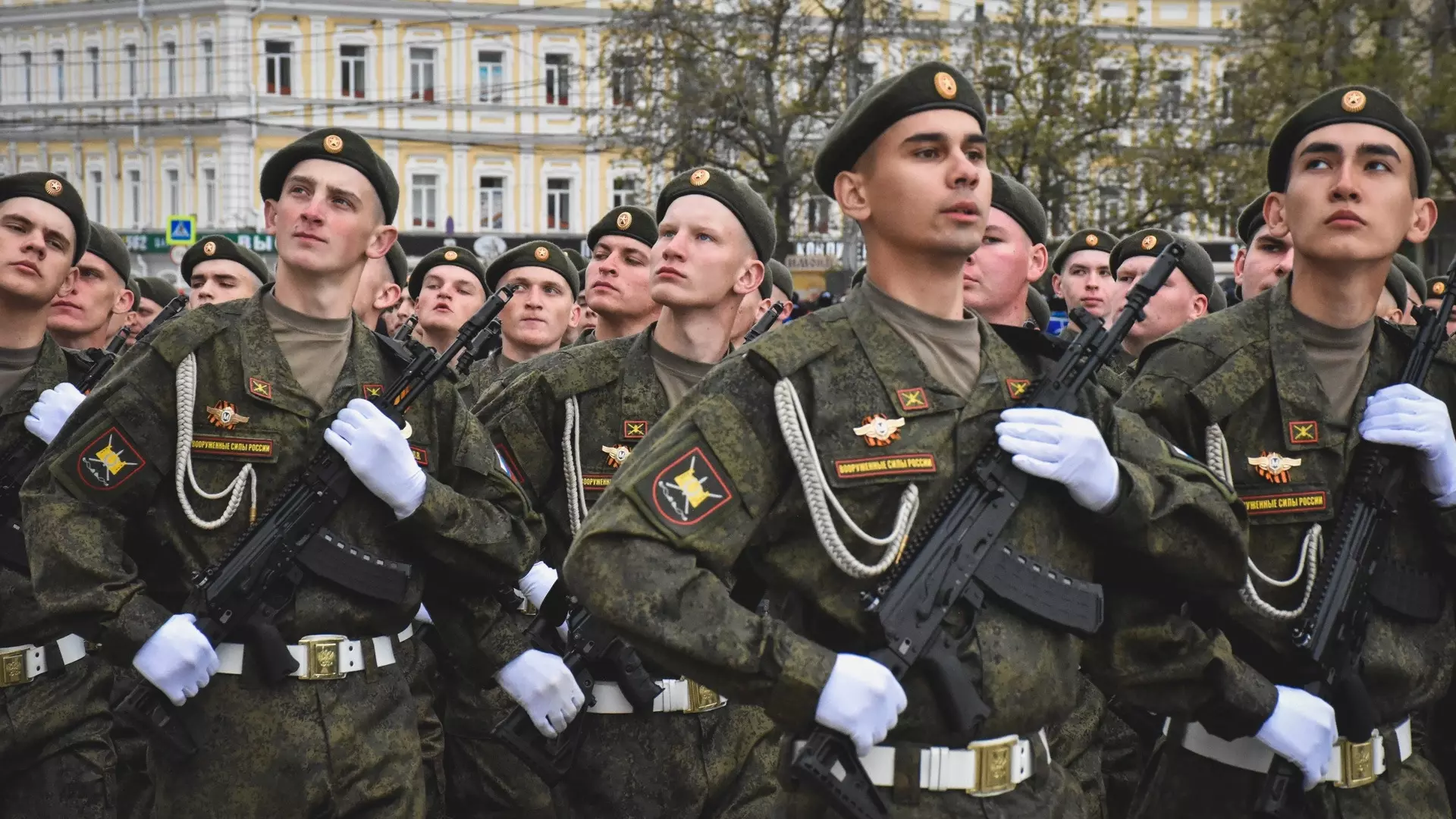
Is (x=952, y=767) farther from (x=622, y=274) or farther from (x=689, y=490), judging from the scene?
(x=622, y=274)

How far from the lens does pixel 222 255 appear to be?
10852mm

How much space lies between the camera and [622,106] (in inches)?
1368

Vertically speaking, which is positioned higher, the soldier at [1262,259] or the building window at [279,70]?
the soldier at [1262,259]

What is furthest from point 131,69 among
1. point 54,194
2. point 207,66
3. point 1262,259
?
point 1262,259

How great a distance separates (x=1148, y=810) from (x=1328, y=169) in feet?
5.92

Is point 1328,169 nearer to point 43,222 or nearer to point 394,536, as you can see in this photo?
point 394,536

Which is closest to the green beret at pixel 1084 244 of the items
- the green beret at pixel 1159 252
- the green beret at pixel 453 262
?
the green beret at pixel 1159 252

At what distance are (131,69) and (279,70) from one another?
20.5 feet

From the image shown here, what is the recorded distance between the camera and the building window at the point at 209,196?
192ft

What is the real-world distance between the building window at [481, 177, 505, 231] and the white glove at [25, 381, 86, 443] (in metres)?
53.1

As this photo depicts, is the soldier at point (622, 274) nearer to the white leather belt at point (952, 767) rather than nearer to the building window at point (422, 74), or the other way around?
the white leather belt at point (952, 767)

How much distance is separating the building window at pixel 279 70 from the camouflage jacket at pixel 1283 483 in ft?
182

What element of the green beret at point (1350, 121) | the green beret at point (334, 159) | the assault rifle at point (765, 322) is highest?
the green beret at point (1350, 121)

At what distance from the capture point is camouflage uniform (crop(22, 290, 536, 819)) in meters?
5.35
